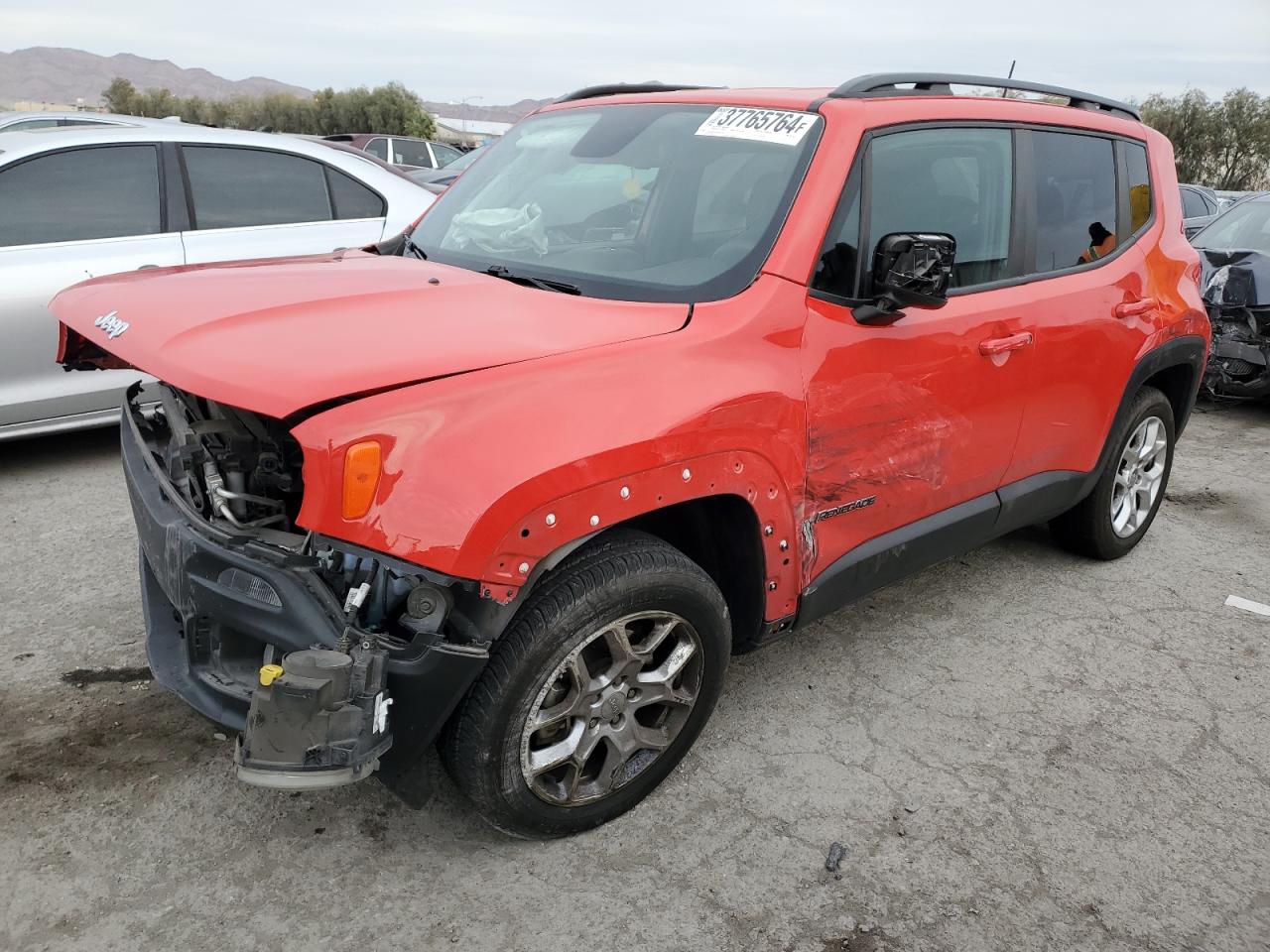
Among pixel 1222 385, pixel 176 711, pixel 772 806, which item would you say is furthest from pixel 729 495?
pixel 1222 385

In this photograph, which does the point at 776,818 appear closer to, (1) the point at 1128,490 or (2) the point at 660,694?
(2) the point at 660,694

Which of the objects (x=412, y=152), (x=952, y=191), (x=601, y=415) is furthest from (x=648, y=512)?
(x=412, y=152)

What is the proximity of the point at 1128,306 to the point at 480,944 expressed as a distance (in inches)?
126

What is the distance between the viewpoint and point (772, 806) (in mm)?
2799

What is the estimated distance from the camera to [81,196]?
16.2ft

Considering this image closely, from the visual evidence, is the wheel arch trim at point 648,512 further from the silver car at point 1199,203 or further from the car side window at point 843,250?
the silver car at point 1199,203

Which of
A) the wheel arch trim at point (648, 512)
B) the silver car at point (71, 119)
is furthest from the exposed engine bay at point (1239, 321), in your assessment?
the silver car at point (71, 119)

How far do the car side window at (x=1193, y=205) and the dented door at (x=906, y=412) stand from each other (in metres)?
11.4

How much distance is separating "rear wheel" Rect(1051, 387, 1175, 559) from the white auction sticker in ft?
6.90

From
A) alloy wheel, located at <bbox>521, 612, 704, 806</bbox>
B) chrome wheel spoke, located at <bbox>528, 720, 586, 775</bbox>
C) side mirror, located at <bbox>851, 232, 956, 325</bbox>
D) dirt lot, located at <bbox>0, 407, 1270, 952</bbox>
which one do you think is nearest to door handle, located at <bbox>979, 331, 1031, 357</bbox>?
side mirror, located at <bbox>851, 232, 956, 325</bbox>

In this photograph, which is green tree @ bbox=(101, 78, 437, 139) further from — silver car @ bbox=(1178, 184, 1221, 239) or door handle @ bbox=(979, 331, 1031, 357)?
door handle @ bbox=(979, 331, 1031, 357)

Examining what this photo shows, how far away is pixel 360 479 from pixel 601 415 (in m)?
0.55

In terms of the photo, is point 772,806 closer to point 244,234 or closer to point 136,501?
point 136,501

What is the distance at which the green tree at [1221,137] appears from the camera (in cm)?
3928
